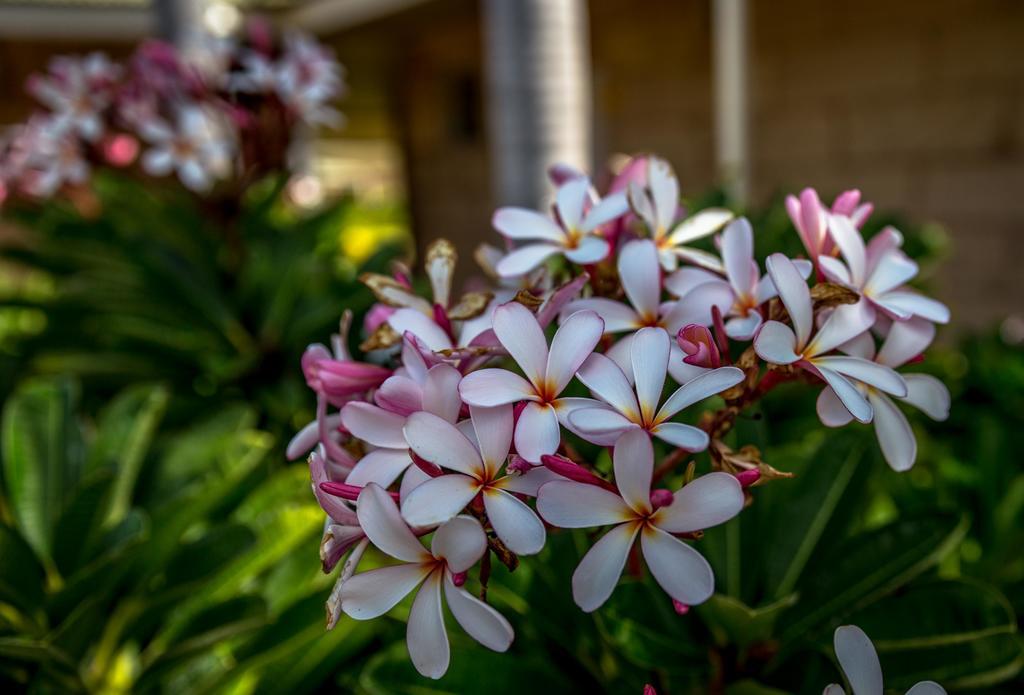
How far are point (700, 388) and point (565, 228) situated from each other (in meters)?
0.20

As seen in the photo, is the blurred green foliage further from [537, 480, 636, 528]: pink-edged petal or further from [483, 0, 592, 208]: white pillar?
[483, 0, 592, 208]: white pillar

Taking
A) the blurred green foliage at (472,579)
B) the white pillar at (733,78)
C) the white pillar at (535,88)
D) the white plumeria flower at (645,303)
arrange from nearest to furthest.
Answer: the white plumeria flower at (645,303) → the blurred green foliage at (472,579) → the white pillar at (535,88) → the white pillar at (733,78)

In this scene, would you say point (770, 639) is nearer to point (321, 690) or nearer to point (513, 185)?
point (321, 690)

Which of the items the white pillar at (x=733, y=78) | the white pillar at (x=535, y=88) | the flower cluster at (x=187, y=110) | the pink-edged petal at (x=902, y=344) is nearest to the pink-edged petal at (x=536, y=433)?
the pink-edged petal at (x=902, y=344)

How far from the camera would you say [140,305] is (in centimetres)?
149

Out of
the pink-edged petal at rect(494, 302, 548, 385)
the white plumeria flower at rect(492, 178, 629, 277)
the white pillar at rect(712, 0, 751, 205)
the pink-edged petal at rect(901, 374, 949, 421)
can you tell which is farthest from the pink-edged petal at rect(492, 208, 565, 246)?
the white pillar at rect(712, 0, 751, 205)

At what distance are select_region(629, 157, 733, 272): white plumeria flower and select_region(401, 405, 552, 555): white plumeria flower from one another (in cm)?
20

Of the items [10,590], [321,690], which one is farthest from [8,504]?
[321,690]

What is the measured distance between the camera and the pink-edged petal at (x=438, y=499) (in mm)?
431

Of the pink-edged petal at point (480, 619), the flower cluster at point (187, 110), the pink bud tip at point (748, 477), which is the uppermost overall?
the flower cluster at point (187, 110)

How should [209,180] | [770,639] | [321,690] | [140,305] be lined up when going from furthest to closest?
[209,180], [140,305], [321,690], [770,639]

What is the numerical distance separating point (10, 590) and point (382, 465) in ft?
1.51

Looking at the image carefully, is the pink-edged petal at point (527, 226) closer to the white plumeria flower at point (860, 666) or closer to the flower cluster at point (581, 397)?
the flower cluster at point (581, 397)

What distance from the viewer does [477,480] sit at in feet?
1.46
